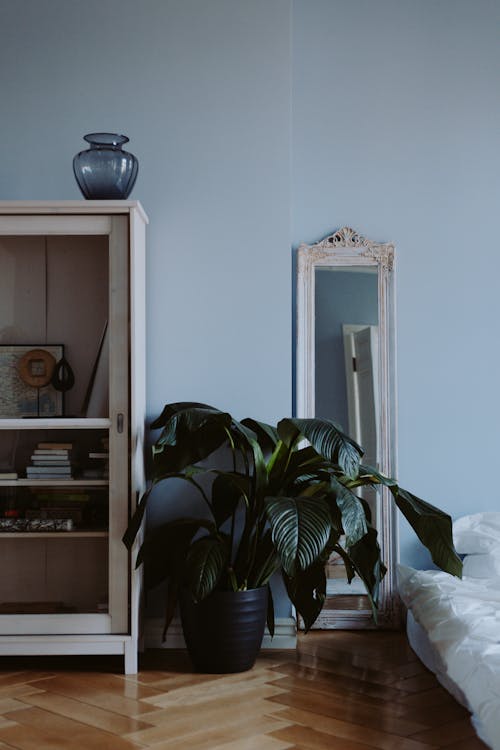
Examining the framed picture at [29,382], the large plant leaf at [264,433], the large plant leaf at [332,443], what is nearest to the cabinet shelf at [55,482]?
the framed picture at [29,382]

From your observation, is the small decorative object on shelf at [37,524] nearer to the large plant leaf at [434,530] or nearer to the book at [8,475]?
the book at [8,475]

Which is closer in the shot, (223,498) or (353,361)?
(223,498)

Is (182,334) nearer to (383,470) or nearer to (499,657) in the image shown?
(383,470)

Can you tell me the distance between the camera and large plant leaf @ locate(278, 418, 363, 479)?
2.72 metres

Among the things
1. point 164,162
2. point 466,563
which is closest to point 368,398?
point 466,563

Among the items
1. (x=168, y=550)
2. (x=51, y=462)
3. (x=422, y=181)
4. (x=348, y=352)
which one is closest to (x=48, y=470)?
(x=51, y=462)

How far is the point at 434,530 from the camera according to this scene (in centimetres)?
277

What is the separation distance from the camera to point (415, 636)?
3115mm

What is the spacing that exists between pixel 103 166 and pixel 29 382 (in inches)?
29.8

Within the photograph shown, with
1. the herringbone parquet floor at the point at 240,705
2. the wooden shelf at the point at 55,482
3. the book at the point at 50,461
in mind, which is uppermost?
the book at the point at 50,461

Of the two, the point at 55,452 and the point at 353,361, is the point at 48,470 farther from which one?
the point at 353,361

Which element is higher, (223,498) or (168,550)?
(223,498)

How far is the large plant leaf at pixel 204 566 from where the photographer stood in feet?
8.91

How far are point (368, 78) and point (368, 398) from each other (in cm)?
128
